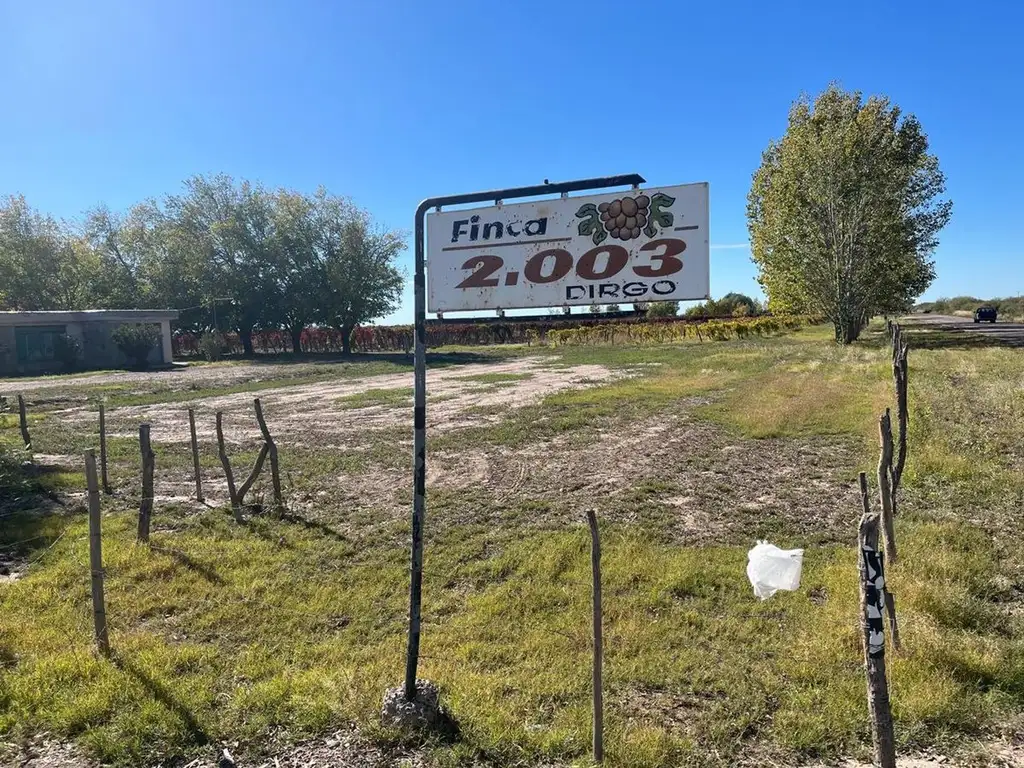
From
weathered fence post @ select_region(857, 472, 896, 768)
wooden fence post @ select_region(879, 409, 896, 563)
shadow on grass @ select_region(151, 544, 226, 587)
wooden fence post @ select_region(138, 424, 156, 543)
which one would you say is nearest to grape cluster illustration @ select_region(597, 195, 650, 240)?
weathered fence post @ select_region(857, 472, 896, 768)

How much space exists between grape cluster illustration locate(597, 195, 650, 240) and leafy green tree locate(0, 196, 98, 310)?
50.1m

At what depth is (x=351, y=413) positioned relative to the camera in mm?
14742

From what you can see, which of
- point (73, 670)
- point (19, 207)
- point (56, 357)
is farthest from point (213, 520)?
point (19, 207)

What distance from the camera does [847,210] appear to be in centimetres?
2777

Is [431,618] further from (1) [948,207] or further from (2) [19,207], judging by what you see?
(2) [19,207]

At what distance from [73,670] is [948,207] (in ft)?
126

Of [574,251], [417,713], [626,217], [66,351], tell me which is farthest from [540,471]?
[66,351]

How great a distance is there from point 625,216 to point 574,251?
0.25 m

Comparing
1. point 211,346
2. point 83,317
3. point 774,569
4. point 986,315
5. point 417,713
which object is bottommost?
point 417,713

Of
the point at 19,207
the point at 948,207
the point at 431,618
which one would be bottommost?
the point at 431,618

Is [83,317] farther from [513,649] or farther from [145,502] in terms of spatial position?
[513,649]

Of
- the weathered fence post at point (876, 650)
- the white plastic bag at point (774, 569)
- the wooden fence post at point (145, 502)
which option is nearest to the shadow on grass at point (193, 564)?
the wooden fence post at point (145, 502)

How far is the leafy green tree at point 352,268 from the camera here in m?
40.5

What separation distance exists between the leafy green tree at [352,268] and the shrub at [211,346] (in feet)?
23.1
